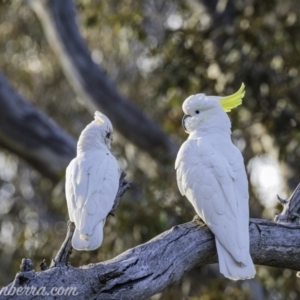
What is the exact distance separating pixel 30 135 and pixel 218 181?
287 centimetres

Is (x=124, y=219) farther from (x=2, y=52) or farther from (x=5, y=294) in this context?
(x=2, y=52)

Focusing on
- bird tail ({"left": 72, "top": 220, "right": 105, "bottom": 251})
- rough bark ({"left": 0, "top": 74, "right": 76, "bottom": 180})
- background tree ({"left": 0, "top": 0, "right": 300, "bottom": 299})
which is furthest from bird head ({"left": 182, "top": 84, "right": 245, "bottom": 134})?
rough bark ({"left": 0, "top": 74, "right": 76, "bottom": 180})

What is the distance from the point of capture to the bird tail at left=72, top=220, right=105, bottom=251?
2.94 metres

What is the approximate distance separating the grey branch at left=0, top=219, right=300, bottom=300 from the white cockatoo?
192mm

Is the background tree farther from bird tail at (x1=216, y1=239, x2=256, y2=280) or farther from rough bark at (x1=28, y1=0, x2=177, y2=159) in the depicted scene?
bird tail at (x1=216, y1=239, x2=256, y2=280)

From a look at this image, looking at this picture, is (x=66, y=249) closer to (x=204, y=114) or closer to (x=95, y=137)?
(x=95, y=137)

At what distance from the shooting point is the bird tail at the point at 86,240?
2943mm

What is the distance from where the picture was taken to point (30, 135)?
231 inches

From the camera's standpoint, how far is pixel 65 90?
9180 millimetres

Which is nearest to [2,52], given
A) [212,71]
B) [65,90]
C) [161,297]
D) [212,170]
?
[65,90]

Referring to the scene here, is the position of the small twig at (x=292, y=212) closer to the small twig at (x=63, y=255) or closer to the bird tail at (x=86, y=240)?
the bird tail at (x=86, y=240)

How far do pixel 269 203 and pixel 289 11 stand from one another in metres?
1.56

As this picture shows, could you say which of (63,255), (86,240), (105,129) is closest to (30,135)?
(105,129)

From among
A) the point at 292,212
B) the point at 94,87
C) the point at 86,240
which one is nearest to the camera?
the point at 86,240
